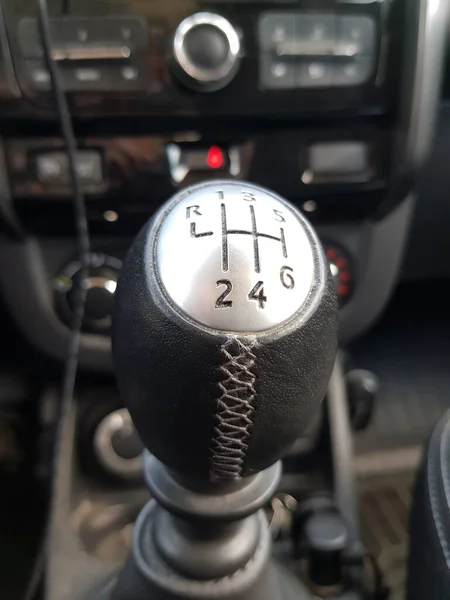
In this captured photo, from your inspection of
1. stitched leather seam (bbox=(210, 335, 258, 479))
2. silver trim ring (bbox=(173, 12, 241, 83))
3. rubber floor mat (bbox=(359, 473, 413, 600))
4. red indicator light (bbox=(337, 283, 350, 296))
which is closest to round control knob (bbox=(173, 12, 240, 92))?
silver trim ring (bbox=(173, 12, 241, 83))

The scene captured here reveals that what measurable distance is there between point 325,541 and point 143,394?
37 cm

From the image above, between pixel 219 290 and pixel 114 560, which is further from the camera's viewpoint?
pixel 114 560

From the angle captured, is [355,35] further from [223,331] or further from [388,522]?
[388,522]

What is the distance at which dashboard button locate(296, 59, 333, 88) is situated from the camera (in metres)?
0.64

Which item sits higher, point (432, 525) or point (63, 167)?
point (63, 167)

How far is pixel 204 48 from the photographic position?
610 mm

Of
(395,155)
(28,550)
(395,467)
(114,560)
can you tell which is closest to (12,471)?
(28,550)

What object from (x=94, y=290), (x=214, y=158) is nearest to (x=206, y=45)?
(x=214, y=158)

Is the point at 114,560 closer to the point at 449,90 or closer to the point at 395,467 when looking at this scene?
the point at 395,467

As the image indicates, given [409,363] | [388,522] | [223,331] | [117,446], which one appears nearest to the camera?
[223,331]

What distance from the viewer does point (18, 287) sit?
734 millimetres

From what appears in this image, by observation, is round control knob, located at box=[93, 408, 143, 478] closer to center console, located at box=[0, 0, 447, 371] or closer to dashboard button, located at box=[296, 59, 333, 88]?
center console, located at box=[0, 0, 447, 371]

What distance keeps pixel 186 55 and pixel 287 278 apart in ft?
1.15

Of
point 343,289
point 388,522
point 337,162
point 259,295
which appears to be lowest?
point 388,522
